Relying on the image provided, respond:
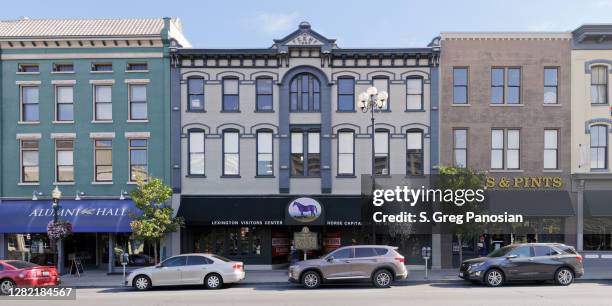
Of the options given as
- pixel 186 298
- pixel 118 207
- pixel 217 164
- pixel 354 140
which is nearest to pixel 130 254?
pixel 118 207

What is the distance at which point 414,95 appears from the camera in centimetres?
2212

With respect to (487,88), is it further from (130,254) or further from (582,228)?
(130,254)

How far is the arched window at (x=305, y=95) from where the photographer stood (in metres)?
22.3

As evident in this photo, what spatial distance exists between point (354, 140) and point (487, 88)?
6890 millimetres

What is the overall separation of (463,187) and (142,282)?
43.9 feet

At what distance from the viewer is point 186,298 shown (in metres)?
14.5

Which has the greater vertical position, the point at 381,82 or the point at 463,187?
the point at 381,82

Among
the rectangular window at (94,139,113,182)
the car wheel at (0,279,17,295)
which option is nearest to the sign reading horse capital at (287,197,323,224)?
the rectangular window at (94,139,113,182)

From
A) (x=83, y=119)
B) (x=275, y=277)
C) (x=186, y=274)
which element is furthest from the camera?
(x=83, y=119)

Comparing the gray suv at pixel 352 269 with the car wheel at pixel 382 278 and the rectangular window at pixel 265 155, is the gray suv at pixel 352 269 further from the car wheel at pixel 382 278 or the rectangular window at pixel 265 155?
the rectangular window at pixel 265 155

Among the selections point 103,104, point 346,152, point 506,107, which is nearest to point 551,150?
point 506,107

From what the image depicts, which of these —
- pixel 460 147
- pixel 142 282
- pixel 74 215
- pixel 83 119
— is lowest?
pixel 142 282

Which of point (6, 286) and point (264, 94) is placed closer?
point (6, 286)

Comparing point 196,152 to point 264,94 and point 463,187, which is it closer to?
point 264,94
